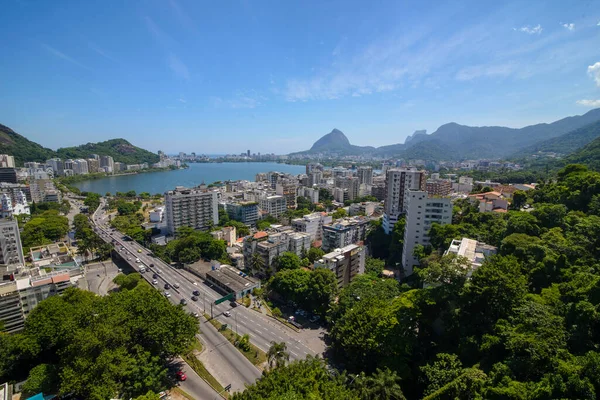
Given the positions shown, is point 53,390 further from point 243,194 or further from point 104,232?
point 243,194

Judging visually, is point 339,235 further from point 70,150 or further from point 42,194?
point 70,150

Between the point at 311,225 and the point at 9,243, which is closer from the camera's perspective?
the point at 9,243

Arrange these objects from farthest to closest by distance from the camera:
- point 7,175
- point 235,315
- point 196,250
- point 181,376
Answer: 1. point 7,175
2. point 196,250
3. point 235,315
4. point 181,376

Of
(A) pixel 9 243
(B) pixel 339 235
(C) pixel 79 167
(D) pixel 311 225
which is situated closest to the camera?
(A) pixel 9 243

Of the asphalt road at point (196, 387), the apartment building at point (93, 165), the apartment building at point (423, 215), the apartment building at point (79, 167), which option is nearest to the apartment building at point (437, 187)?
the apartment building at point (423, 215)

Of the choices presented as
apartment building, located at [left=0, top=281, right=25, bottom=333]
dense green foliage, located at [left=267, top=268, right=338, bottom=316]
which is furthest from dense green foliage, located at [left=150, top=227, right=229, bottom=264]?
apartment building, located at [left=0, top=281, right=25, bottom=333]

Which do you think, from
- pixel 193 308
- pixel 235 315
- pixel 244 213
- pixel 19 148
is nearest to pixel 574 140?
pixel 244 213

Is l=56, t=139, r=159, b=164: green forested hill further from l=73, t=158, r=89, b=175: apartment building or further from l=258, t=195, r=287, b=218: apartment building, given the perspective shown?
l=258, t=195, r=287, b=218: apartment building
